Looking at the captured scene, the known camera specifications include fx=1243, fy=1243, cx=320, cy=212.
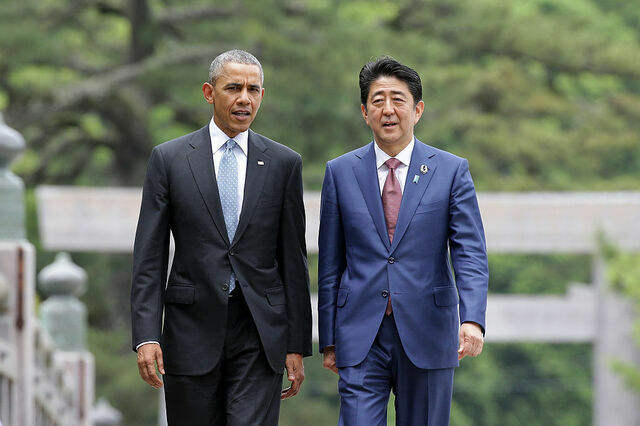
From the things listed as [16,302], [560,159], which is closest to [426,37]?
[560,159]

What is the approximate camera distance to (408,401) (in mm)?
3967

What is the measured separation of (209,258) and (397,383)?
725 mm

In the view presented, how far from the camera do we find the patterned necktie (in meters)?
3.90

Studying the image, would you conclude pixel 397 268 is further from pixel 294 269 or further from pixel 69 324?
pixel 69 324

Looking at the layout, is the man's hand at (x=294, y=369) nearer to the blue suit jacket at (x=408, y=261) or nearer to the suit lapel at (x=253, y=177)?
the blue suit jacket at (x=408, y=261)

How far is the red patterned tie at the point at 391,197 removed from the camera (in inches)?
159

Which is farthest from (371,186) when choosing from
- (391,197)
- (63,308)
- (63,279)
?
(63,308)

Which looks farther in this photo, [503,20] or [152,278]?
[503,20]

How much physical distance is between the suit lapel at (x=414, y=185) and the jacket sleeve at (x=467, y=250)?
0.09m

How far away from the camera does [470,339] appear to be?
377cm

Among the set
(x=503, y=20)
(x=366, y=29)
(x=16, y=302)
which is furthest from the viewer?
(x=503, y=20)

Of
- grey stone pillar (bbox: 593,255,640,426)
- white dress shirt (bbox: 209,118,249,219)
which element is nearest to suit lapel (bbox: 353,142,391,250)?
white dress shirt (bbox: 209,118,249,219)

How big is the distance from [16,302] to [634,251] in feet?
23.2

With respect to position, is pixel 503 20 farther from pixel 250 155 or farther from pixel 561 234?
pixel 250 155
